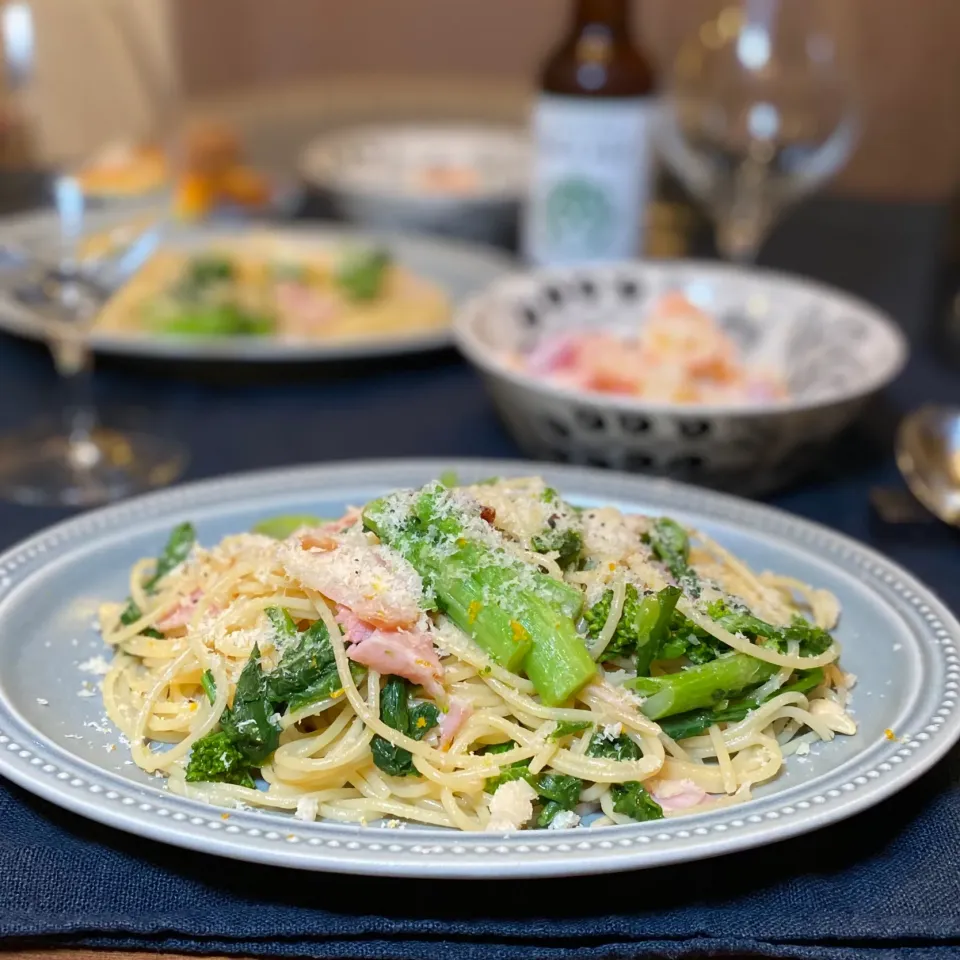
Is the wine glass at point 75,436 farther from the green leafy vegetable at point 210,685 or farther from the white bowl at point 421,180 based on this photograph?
the white bowl at point 421,180

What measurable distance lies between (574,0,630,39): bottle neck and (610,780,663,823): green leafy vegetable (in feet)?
6.25

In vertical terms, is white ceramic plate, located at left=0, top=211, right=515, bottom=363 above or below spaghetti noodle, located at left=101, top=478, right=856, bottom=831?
below

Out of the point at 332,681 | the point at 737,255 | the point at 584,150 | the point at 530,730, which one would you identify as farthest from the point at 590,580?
the point at 737,255

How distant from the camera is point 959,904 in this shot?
1.17 metres

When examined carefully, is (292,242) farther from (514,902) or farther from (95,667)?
(514,902)

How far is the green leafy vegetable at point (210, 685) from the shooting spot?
132 centimetres

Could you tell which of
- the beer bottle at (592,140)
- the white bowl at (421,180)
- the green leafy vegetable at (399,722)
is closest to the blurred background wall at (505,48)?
the white bowl at (421,180)

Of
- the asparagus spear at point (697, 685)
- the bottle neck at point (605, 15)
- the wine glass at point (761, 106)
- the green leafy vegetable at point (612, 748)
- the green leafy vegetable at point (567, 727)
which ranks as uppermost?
the bottle neck at point (605, 15)

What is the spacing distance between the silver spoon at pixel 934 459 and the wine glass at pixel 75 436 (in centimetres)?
126

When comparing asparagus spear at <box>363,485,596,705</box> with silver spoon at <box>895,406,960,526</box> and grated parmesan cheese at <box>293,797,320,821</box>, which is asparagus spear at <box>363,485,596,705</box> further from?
silver spoon at <box>895,406,960,526</box>

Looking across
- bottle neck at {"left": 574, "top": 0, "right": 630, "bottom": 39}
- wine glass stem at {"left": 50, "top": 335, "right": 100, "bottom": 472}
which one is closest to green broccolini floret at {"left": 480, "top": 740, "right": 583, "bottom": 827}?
wine glass stem at {"left": 50, "top": 335, "right": 100, "bottom": 472}

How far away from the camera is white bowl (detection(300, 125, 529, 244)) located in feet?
11.0

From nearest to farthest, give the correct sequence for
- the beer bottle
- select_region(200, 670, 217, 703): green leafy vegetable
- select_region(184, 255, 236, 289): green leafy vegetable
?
1. select_region(200, 670, 217, 703): green leafy vegetable
2. the beer bottle
3. select_region(184, 255, 236, 289): green leafy vegetable

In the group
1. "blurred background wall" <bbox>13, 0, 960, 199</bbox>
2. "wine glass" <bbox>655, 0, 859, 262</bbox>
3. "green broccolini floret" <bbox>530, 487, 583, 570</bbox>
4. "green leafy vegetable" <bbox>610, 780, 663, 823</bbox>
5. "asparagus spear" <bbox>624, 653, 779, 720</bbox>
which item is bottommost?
"blurred background wall" <bbox>13, 0, 960, 199</bbox>
